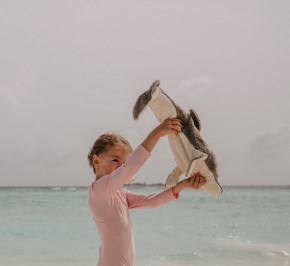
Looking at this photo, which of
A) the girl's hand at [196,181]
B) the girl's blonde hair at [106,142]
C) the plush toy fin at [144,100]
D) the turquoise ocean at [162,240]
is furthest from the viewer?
the turquoise ocean at [162,240]

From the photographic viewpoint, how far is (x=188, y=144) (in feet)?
5.18

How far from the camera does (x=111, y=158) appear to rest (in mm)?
1755

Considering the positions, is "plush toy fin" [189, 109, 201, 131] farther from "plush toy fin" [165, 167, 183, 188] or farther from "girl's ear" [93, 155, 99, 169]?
"girl's ear" [93, 155, 99, 169]

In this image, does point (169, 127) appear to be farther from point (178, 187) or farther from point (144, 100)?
point (178, 187)

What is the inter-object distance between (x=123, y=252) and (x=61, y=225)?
6.70 metres

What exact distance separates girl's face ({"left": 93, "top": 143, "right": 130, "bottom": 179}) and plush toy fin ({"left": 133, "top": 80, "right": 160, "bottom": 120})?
0.96ft

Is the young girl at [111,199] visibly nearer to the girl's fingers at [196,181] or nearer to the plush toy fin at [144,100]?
the girl's fingers at [196,181]

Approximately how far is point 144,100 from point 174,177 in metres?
0.40

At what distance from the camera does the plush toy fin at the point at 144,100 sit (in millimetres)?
1472

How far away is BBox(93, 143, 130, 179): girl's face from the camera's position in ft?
5.75

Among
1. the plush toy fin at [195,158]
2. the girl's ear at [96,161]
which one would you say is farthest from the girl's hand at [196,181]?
the girl's ear at [96,161]

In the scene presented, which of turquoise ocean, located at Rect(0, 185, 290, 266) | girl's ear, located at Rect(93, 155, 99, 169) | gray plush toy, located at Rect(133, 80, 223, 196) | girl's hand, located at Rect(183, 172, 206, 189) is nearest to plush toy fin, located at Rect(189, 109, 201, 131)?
gray plush toy, located at Rect(133, 80, 223, 196)

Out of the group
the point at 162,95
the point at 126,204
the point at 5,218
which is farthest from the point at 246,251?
the point at 5,218

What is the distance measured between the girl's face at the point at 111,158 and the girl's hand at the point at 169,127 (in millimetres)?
255
